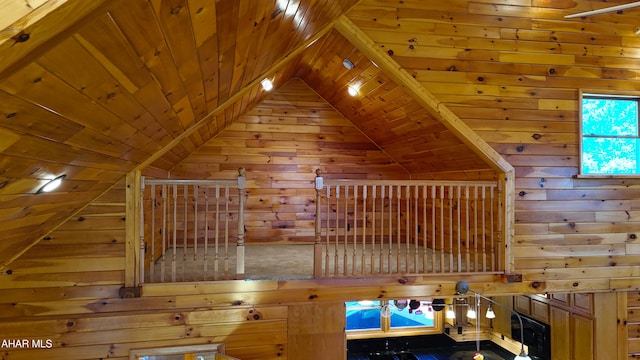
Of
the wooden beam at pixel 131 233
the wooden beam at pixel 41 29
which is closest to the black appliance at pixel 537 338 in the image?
the wooden beam at pixel 131 233

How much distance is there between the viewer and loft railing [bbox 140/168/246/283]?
2.92 meters

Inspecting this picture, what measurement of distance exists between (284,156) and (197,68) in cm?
352

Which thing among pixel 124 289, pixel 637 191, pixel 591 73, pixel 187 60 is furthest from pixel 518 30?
pixel 124 289

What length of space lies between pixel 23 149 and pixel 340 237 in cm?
446

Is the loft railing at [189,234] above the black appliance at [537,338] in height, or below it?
above

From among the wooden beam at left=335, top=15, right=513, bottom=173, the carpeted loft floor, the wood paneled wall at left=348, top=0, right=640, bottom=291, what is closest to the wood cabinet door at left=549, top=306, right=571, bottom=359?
the wood paneled wall at left=348, top=0, right=640, bottom=291

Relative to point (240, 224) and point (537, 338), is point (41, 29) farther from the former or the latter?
point (537, 338)

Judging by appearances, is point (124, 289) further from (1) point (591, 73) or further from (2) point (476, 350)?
(2) point (476, 350)

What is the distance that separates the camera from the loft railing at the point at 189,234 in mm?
2922

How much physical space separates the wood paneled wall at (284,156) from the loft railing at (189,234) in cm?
39

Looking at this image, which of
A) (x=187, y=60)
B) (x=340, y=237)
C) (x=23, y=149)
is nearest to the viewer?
(x=23, y=149)

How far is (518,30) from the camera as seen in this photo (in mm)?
3264

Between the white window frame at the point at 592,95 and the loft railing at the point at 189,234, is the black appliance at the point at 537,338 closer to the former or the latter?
the white window frame at the point at 592,95

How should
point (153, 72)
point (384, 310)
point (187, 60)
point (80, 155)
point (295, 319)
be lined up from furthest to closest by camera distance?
point (384, 310) → point (295, 319) → point (80, 155) → point (187, 60) → point (153, 72)
